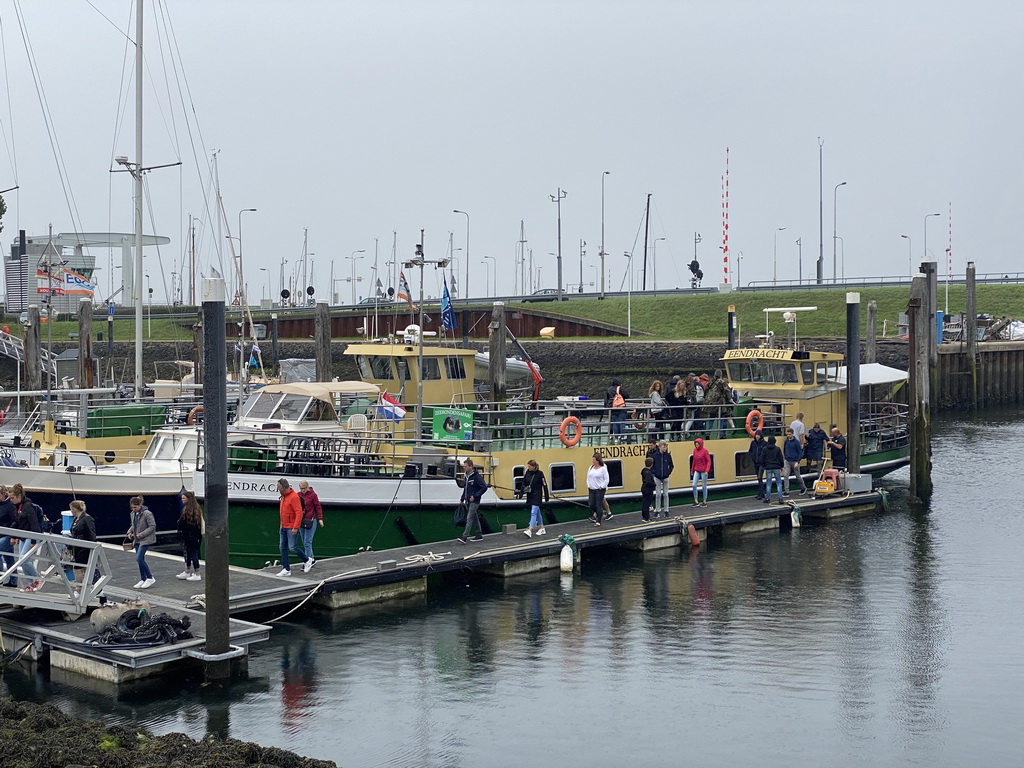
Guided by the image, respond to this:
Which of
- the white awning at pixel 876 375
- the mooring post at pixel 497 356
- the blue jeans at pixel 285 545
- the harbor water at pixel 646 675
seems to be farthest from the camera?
the mooring post at pixel 497 356

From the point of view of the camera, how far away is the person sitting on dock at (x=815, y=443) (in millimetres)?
27688

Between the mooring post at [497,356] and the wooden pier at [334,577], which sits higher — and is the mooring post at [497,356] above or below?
above

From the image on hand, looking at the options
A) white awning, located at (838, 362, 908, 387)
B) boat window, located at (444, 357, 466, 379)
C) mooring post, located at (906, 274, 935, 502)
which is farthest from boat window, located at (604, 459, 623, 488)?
white awning, located at (838, 362, 908, 387)

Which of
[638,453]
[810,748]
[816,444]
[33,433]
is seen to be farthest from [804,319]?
[810,748]

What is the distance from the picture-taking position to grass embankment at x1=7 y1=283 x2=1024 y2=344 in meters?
64.0

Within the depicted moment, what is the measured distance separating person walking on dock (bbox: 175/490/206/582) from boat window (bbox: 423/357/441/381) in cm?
1081

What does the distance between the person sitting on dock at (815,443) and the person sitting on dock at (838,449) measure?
0.31 meters

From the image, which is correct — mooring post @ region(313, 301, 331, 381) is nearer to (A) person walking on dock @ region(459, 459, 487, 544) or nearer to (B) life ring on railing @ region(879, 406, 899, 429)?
(A) person walking on dock @ region(459, 459, 487, 544)

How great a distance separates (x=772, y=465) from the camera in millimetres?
25625

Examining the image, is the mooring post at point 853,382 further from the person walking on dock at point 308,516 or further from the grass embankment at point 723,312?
the grass embankment at point 723,312

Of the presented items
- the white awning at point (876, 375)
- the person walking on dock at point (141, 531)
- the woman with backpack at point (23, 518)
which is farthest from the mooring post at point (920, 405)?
the woman with backpack at point (23, 518)

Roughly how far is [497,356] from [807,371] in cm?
870

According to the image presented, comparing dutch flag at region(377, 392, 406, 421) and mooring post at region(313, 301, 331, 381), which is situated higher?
mooring post at region(313, 301, 331, 381)

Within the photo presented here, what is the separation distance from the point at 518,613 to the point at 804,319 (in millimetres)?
50615
